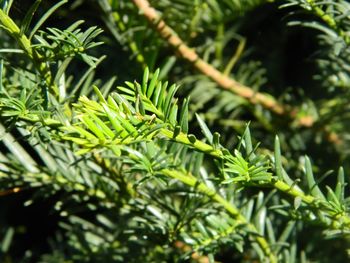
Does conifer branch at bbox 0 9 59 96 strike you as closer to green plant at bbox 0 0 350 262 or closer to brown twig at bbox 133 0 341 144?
green plant at bbox 0 0 350 262

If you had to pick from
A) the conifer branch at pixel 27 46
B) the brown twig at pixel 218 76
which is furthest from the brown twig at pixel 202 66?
the conifer branch at pixel 27 46

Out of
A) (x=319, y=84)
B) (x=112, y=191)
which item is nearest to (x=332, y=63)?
(x=319, y=84)

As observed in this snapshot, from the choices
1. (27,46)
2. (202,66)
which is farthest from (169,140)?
(202,66)

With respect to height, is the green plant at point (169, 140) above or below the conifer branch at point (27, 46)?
below

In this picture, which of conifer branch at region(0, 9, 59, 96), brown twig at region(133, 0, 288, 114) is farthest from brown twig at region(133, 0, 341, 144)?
conifer branch at region(0, 9, 59, 96)

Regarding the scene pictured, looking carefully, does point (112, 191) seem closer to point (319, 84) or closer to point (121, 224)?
point (121, 224)

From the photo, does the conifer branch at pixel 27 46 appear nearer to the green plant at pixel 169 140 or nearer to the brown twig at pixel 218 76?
the green plant at pixel 169 140

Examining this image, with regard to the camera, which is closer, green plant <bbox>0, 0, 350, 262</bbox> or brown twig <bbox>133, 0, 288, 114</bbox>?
green plant <bbox>0, 0, 350, 262</bbox>
